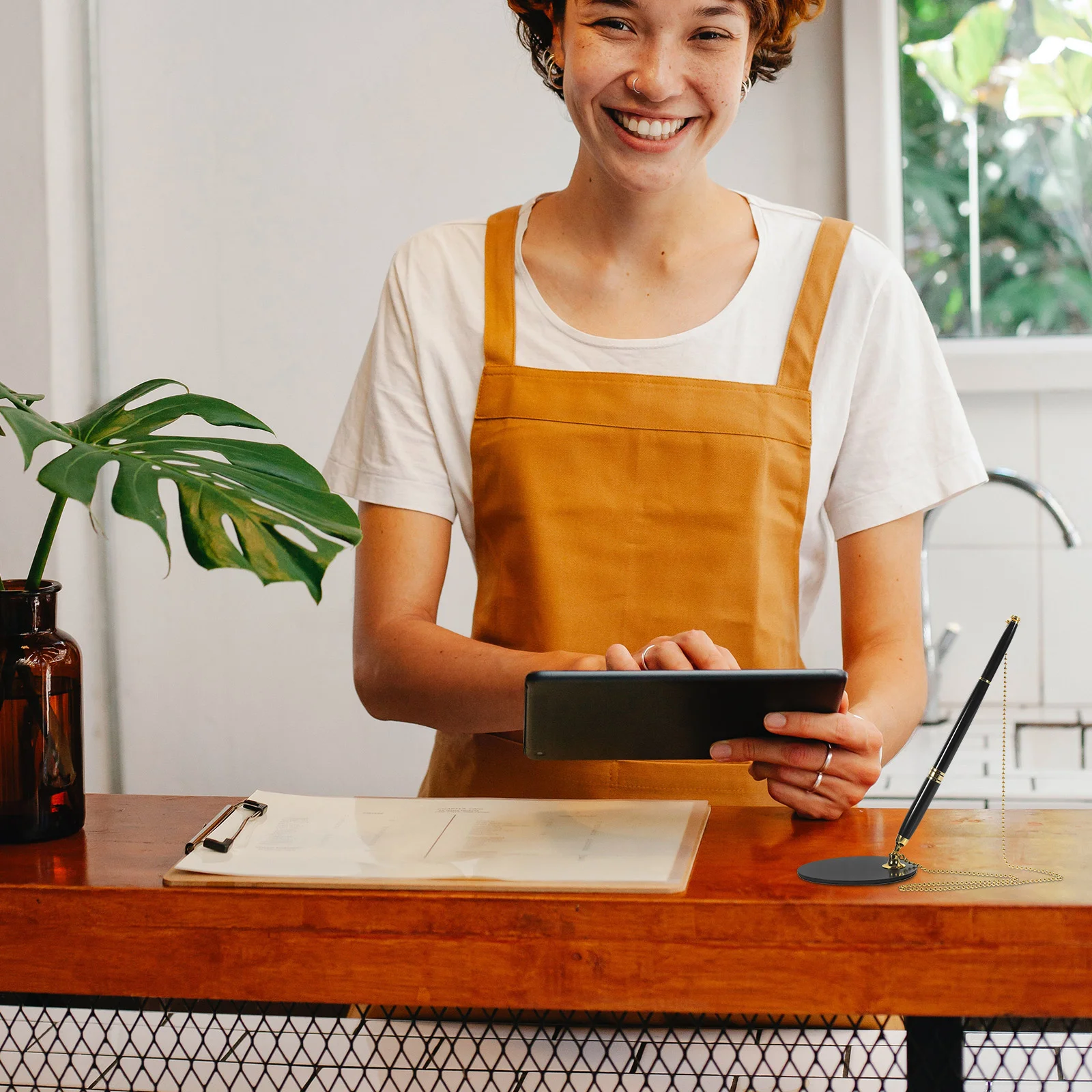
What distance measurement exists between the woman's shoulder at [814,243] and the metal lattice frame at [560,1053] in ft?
A: 2.61

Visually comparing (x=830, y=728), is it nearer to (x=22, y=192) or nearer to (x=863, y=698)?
(x=863, y=698)

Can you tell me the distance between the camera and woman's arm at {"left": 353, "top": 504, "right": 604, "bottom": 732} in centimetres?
116

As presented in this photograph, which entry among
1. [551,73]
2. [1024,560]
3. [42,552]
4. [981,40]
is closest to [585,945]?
[42,552]

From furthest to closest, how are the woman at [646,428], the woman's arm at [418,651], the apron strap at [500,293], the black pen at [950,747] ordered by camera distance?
the apron strap at [500,293]
the woman at [646,428]
the woman's arm at [418,651]
the black pen at [950,747]

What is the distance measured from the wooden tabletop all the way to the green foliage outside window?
1861 millimetres

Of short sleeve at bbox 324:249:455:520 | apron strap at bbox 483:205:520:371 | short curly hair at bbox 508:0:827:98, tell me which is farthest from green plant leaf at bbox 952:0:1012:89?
short sleeve at bbox 324:249:455:520

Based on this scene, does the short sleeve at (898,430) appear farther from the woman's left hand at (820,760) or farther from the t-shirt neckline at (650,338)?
the woman's left hand at (820,760)

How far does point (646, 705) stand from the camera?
835 mm

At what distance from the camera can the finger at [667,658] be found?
0.94 metres

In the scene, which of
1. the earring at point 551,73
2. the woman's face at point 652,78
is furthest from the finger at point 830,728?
the earring at point 551,73

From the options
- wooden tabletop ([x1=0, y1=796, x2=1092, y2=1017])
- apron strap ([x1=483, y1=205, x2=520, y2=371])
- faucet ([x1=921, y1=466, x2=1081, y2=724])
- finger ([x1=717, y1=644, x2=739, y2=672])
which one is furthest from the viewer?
faucet ([x1=921, y1=466, x2=1081, y2=724])

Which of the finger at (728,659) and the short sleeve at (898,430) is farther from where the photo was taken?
the short sleeve at (898,430)

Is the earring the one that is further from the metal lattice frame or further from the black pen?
the metal lattice frame

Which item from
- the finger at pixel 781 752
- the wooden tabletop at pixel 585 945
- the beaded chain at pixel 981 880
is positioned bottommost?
the wooden tabletop at pixel 585 945
